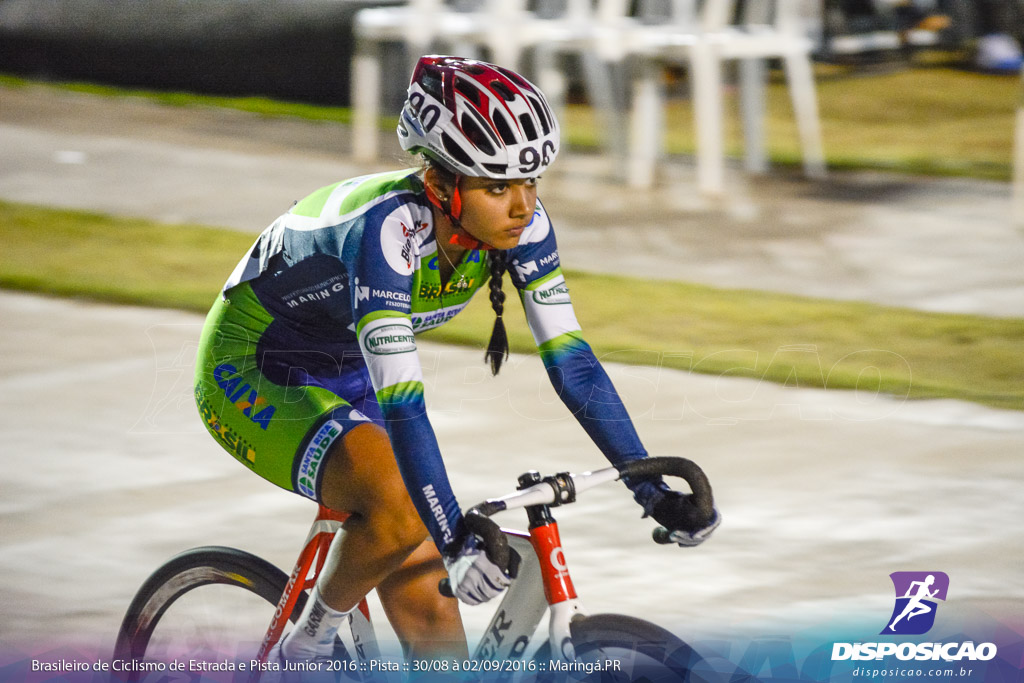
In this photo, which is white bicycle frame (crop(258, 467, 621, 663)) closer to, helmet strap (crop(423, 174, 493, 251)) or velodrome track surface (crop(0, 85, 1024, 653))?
helmet strap (crop(423, 174, 493, 251))

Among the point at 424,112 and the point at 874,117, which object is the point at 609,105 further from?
the point at 424,112

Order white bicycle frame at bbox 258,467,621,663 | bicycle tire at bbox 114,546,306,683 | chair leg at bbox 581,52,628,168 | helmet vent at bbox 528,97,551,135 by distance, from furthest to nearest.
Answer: chair leg at bbox 581,52,628,168, bicycle tire at bbox 114,546,306,683, helmet vent at bbox 528,97,551,135, white bicycle frame at bbox 258,467,621,663

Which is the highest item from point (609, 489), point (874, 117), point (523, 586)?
point (523, 586)

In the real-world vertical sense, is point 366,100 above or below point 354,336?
below

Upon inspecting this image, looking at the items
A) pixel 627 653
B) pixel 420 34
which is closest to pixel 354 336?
pixel 627 653

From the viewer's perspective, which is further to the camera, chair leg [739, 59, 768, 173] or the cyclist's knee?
chair leg [739, 59, 768, 173]

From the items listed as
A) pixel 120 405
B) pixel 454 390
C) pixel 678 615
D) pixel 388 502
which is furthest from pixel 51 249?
pixel 388 502

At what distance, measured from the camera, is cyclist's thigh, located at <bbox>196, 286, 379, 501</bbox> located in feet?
11.0

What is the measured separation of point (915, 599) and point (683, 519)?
73.6 inches

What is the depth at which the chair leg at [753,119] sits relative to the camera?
1197 cm

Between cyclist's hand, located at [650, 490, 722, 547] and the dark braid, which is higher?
the dark braid

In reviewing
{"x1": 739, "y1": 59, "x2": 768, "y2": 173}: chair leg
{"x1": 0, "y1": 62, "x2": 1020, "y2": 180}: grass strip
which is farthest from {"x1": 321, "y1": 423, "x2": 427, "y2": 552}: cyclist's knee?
{"x1": 0, "y1": 62, "x2": 1020, "y2": 180}: grass strip

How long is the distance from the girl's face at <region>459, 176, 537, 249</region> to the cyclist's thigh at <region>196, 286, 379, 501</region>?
554 mm

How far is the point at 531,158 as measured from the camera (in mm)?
3062
